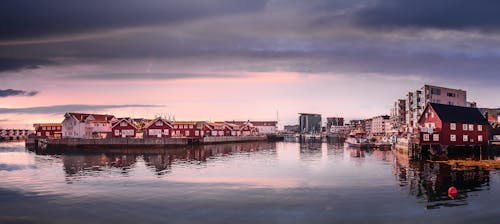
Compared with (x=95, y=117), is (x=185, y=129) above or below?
below

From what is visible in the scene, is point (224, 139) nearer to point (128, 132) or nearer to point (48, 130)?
point (128, 132)

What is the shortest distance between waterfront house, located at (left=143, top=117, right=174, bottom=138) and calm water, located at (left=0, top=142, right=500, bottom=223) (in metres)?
71.5

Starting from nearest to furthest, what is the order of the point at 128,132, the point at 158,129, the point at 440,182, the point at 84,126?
the point at 440,182, the point at 128,132, the point at 158,129, the point at 84,126

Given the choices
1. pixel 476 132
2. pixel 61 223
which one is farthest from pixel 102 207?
pixel 476 132

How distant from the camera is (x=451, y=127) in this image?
2857 inches

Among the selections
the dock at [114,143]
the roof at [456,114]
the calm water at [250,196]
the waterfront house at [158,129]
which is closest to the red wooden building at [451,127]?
the roof at [456,114]

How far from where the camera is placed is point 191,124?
141750 mm

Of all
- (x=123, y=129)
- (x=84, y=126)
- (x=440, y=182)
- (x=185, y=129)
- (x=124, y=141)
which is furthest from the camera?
(x=185, y=129)

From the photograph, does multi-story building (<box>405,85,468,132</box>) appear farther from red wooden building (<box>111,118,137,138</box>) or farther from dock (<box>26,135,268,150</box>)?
red wooden building (<box>111,118,137,138</box>)

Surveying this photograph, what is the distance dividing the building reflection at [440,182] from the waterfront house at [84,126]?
105 meters

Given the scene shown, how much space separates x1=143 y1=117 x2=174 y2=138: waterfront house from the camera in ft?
412

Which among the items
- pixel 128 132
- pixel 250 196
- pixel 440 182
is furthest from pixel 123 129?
pixel 440 182

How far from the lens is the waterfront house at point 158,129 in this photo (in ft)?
412

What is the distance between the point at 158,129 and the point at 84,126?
26.4 metres
